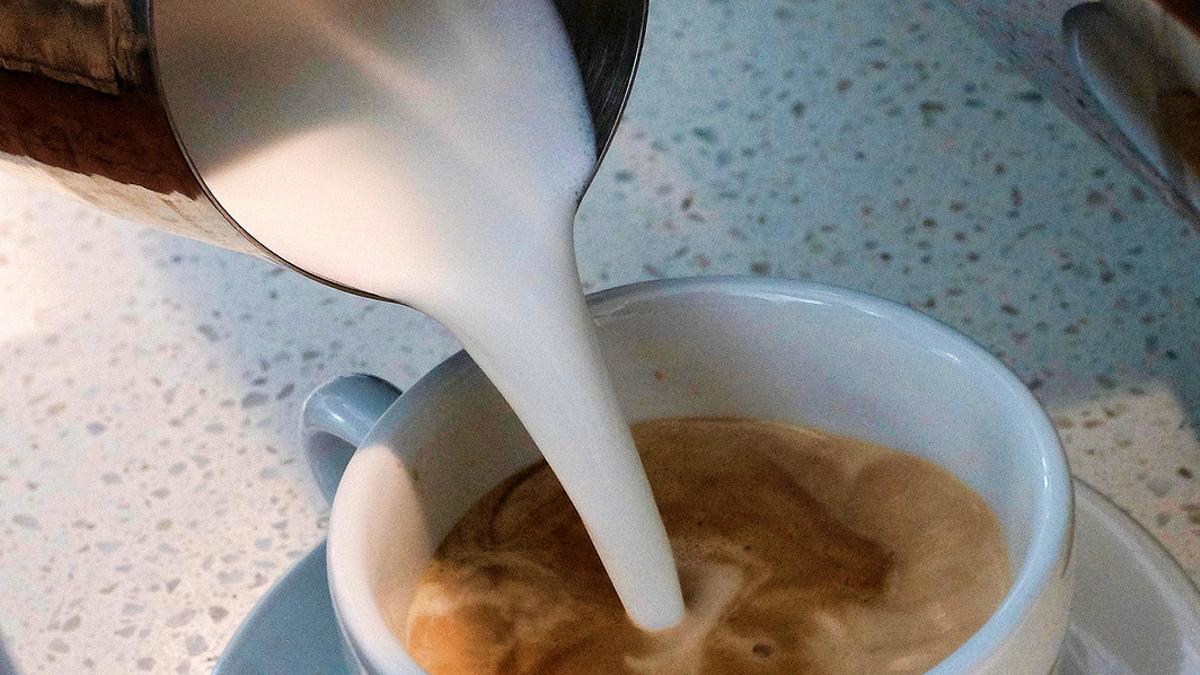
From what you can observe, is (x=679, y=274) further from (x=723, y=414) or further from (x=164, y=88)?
(x=164, y=88)

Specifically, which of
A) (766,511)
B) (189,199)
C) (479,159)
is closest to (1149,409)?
(766,511)

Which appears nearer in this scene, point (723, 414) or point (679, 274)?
point (723, 414)

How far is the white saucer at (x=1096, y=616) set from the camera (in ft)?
1.44

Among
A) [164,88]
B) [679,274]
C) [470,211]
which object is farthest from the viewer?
[679,274]

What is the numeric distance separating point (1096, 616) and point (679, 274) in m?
0.31

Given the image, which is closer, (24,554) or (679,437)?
(679,437)

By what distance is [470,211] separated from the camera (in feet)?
1.43

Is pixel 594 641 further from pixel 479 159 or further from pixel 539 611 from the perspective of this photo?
pixel 479 159

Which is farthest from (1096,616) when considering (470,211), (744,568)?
(470,211)

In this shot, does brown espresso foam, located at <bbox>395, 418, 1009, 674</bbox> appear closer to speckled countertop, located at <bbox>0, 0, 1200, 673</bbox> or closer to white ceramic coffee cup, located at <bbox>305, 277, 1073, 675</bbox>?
white ceramic coffee cup, located at <bbox>305, 277, 1073, 675</bbox>

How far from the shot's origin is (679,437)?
A: 1.64ft

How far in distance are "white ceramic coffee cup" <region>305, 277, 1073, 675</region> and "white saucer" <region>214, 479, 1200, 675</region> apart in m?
0.05

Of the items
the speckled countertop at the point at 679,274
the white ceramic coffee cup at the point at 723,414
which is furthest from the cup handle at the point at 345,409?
the speckled countertop at the point at 679,274

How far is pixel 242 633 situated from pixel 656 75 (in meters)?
0.47
